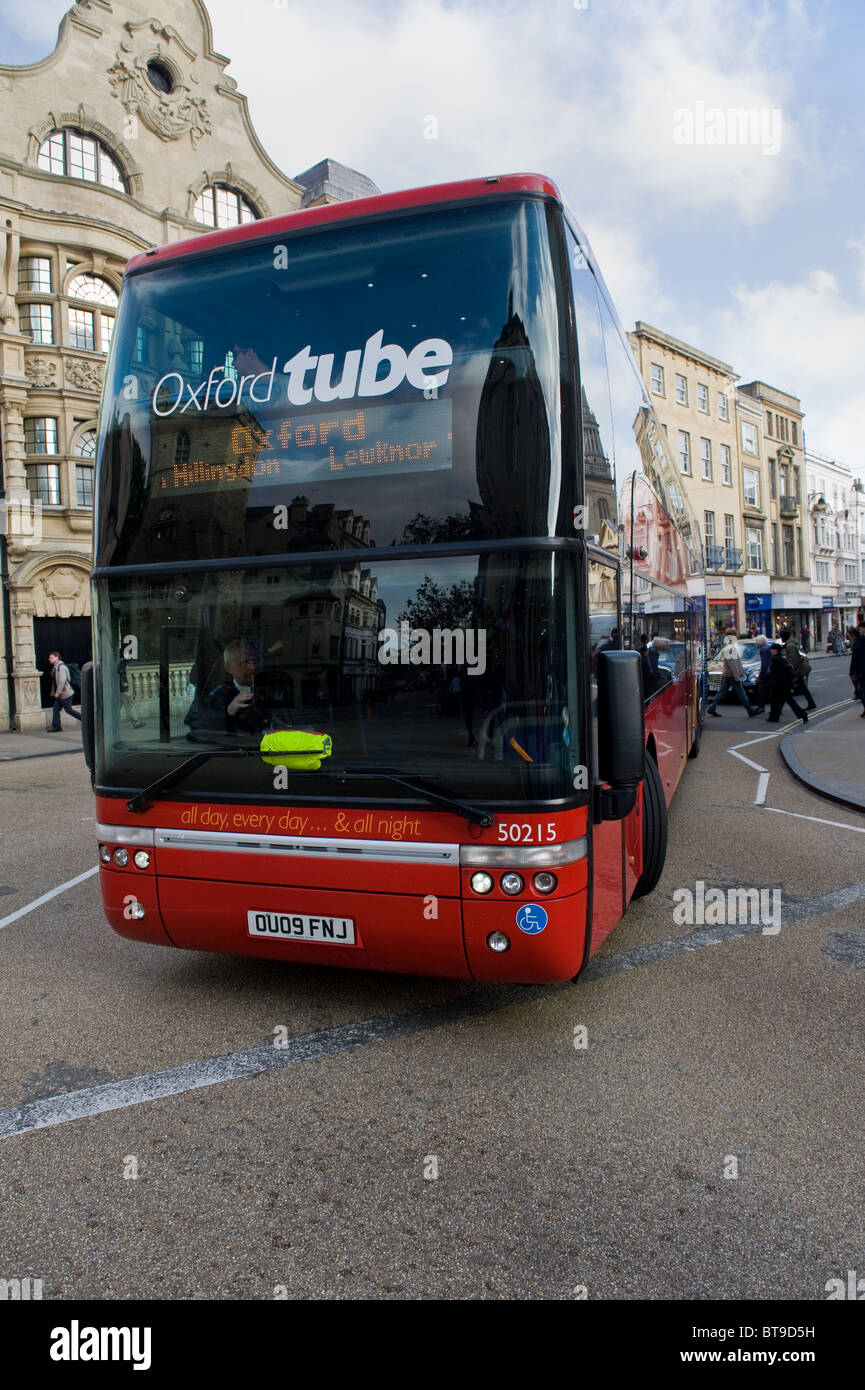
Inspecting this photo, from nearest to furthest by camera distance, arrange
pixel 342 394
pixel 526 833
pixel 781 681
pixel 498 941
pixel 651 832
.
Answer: pixel 526 833
pixel 498 941
pixel 342 394
pixel 651 832
pixel 781 681

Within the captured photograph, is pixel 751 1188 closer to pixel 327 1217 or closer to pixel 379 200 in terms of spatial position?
pixel 327 1217

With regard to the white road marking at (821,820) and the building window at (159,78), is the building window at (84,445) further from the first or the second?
the white road marking at (821,820)

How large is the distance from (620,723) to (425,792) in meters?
0.86

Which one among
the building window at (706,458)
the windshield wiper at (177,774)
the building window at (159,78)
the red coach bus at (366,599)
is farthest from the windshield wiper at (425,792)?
the building window at (706,458)

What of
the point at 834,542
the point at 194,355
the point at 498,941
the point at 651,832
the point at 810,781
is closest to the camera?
the point at 498,941

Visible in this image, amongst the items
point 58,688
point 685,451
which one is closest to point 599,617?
point 58,688

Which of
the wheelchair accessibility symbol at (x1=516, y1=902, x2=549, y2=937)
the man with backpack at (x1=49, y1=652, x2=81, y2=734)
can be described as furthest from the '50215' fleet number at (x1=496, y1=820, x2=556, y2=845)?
the man with backpack at (x1=49, y1=652, x2=81, y2=734)

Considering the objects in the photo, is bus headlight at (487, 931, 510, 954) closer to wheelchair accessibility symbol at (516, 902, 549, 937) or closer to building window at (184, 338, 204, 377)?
wheelchair accessibility symbol at (516, 902, 549, 937)

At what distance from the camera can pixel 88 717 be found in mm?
4754

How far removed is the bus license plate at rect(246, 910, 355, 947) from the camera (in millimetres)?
3930

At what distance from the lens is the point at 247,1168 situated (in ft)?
10.1

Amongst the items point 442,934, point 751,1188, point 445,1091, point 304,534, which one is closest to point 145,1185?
point 445,1091

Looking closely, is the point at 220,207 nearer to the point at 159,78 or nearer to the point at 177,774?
the point at 159,78

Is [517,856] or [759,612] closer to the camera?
[517,856]
